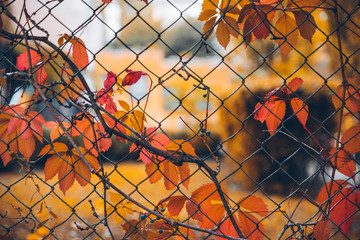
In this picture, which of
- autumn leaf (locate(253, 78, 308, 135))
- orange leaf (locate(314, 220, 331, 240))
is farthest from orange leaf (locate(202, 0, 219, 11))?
orange leaf (locate(314, 220, 331, 240))

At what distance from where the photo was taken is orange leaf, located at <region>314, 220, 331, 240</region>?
102cm

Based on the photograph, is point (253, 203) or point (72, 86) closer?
point (253, 203)

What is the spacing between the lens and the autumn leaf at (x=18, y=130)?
3.28ft

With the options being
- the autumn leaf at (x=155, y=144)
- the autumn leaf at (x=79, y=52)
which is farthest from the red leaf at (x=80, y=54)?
the autumn leaf at (x=155, y=144)

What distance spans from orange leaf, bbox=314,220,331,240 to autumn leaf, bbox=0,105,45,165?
0.77 metres

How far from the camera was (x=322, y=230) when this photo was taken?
1.02 m

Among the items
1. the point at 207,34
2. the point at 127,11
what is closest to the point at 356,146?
the point at 207,34

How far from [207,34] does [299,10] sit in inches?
9.9

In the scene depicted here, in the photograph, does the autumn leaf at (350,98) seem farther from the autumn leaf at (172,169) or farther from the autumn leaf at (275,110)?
the autumn leaf at (172,169)

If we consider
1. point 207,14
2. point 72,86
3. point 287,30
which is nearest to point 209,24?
point 207,14

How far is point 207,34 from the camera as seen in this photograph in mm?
961

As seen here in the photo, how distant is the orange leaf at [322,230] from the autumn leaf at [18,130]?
30.4 inches

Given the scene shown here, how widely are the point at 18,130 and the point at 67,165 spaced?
0.17 m

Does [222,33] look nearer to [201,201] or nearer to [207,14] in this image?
[207,14]
